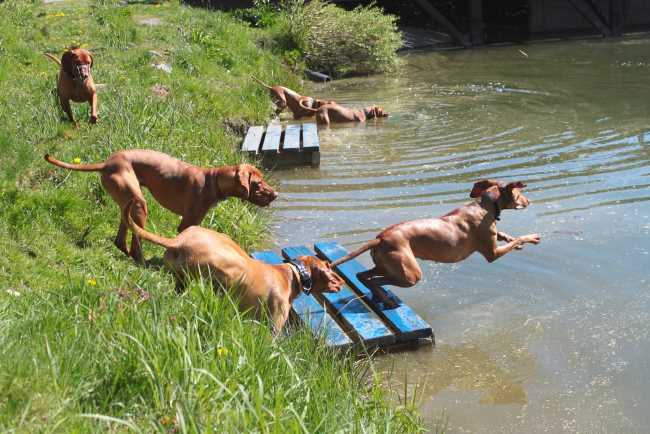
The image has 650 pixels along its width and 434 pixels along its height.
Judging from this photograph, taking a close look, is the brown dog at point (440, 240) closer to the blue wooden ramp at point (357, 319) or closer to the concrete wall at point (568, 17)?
the blue wooden ramp at point (357, 319)

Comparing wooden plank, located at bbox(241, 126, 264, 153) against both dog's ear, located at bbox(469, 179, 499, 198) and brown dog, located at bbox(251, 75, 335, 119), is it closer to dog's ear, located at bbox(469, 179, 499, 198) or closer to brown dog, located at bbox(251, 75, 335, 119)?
brown dog, located at bbox(251, 75, 335, 119)

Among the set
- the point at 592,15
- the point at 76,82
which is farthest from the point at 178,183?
the point at 592,15

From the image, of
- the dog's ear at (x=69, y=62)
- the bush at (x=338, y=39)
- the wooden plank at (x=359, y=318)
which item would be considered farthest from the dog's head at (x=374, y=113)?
the wooden plank at (x=359, y=318)

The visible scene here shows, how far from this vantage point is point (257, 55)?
16344 millimetres

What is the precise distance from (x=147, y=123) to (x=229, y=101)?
386cm

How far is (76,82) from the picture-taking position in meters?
8.58

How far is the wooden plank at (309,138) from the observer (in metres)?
10.8

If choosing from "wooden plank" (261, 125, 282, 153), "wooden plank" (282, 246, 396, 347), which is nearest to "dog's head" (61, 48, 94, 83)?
"wooden plank" (261, 125, 282, 153)

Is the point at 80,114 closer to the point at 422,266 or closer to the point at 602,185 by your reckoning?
the point at 422,266

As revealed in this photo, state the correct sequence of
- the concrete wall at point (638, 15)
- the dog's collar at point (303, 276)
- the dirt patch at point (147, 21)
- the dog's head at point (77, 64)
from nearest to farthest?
1. the dog's collar at point (303, 276)
2. the dog's head at point (77, 64)
3. the dirt patch at point (147, 21)
4. the concrete wall at point (638, 15)

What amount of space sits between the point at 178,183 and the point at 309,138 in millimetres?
5057

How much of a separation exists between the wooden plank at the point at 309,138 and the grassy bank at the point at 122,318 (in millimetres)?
950

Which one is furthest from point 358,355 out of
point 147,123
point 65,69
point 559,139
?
point 559,139

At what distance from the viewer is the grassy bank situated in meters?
3.33
